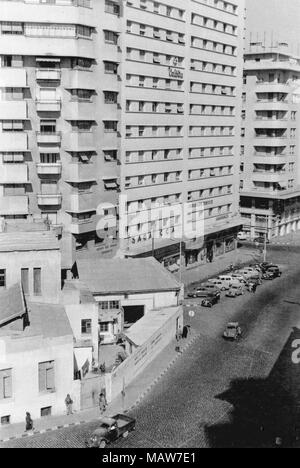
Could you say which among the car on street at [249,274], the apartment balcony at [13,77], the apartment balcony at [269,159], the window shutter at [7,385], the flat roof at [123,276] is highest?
A: the apartment balcony at [13,77]

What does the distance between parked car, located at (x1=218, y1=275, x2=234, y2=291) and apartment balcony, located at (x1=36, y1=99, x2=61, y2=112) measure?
28.1 m

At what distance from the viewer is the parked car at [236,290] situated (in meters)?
73.5

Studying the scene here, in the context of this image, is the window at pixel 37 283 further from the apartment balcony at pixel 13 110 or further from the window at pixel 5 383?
the apartment balcony at pixel 13 110

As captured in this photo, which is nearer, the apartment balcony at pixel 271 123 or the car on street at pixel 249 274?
the car on street at pixel 249 274

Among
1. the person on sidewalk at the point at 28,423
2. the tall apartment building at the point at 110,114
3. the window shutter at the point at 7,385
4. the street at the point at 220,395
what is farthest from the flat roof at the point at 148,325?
the tall apartment building at the point at 110,114

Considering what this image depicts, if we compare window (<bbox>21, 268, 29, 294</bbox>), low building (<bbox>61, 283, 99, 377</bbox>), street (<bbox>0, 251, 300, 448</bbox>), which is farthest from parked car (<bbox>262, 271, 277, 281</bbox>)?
window (<bbox>21, 268, 29, 294</bbox>)

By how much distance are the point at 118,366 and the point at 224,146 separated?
54275 millimetres

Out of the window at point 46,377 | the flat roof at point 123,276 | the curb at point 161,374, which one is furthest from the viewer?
the flat roof at point 123,276

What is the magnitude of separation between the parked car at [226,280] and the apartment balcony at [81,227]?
1787cm

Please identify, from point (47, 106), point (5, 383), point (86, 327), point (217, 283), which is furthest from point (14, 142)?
point (5, 383)

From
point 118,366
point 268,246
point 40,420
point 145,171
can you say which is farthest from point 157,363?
point 268,246

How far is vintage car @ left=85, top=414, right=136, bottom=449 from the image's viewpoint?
3861cm

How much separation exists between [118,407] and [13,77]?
117 ft

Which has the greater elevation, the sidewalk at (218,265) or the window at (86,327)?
the window at (86,327)
